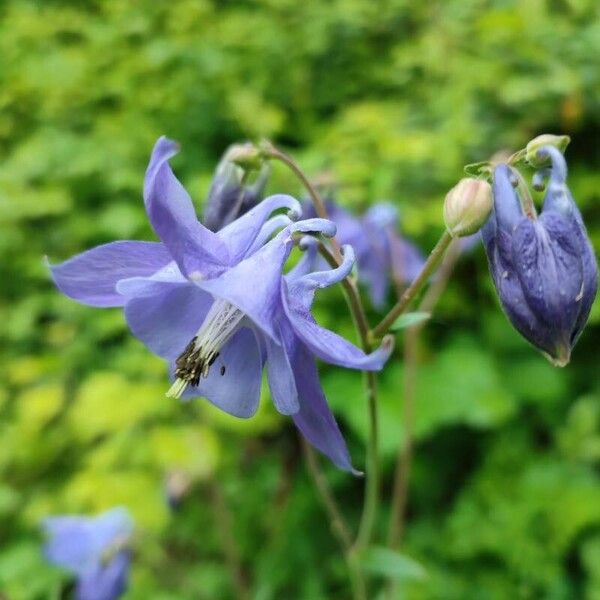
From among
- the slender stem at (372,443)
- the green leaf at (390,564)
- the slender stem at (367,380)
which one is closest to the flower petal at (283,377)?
the slender stem at (367,380)

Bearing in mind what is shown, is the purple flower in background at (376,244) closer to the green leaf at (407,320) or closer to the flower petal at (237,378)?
the green leaf at (407,320)

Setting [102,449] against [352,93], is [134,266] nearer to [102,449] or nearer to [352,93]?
[102,449]

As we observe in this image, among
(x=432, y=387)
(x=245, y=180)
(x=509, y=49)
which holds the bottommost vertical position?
(x=432, y=387)

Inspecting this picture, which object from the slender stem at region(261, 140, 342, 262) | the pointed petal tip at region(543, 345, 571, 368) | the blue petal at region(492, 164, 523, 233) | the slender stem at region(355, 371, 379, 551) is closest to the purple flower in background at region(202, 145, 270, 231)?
the slender stem at region(261, 140, 342, 262)

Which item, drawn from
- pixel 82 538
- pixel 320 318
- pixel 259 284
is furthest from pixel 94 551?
pixel 259 284

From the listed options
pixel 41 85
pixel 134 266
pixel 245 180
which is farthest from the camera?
pixel 41 85

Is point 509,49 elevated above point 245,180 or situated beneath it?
situated beneath

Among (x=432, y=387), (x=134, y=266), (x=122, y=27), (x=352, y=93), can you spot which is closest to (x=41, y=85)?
(x=122, y=27)
